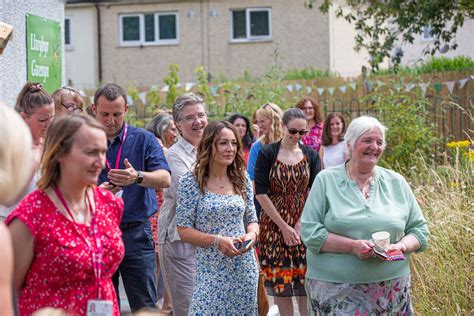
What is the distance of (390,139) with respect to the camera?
16094mm

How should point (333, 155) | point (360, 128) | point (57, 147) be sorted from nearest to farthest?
point (57, 147), point (360, 128), point (333, 155)

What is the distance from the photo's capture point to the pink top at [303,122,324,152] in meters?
11.7

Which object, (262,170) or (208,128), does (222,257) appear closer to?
(208,128)

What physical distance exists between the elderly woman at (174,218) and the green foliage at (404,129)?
8.63 m

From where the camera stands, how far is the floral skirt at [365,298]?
5.91 m

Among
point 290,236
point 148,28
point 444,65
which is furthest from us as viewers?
point 148,28

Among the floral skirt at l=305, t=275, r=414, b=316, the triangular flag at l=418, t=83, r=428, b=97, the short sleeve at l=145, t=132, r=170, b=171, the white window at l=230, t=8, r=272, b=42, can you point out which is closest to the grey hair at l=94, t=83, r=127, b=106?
the short sleeve at l=145, t=132, r=170, b=171

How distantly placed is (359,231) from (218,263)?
1089mm

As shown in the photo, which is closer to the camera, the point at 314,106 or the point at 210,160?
the point at 210,160

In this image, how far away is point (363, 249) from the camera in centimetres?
573

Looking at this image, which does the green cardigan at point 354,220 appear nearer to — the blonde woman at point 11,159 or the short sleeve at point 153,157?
the short sleeve at point 153,157

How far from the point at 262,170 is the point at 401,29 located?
483 inches

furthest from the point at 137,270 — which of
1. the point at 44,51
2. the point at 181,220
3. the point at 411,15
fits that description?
the point at 411,15

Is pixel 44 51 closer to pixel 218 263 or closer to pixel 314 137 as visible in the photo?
pixel 218 263
